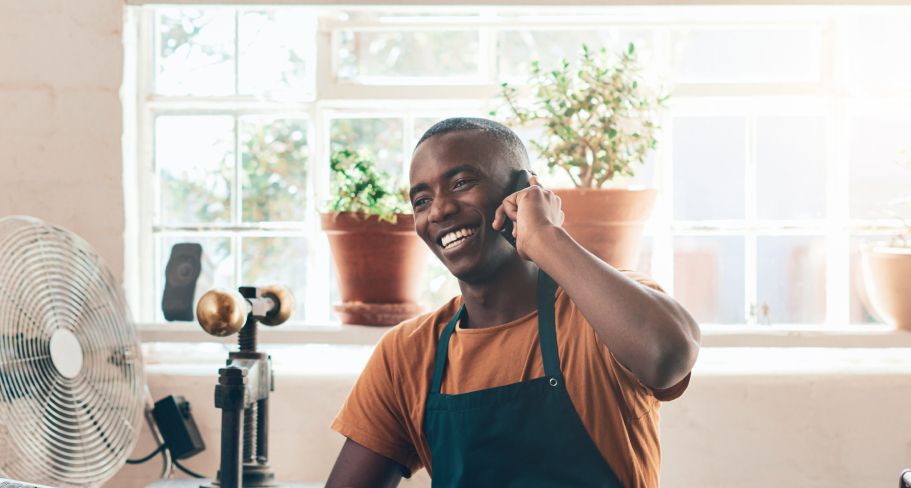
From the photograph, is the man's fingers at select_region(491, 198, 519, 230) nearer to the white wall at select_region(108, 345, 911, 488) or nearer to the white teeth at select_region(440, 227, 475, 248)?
the white teeth at select_region(440, 227, 475, 248)

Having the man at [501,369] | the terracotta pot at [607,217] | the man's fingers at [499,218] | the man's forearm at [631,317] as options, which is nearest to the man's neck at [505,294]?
the man at [501,369]

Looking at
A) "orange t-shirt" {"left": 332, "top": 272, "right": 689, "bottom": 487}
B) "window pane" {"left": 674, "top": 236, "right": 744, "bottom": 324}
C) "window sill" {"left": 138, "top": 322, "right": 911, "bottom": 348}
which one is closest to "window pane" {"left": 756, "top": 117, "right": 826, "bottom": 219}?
"window pane" {"left": 674, "top": 236, "right": 744, "bottom": 324}

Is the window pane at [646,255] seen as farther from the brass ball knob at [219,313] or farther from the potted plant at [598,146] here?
the brass ball knob at [219,313]

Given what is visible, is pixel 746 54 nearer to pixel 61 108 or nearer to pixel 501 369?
pixel 501 369

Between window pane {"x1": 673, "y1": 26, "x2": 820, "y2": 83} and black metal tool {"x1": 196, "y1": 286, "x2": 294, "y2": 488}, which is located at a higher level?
window pane {"x1": 673, "y1": 26, "x2": 820, "y2": 83}

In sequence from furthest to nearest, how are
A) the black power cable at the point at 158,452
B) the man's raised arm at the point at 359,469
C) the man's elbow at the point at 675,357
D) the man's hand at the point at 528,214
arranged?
the black power cable at the point at 158,452, the man's raised arm at the point at 359,469, the man's hand at the point at 528,214, the man's elbow at the point at 675,357

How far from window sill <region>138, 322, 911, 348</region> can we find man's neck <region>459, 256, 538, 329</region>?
70 cm

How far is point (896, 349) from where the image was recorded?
8.36 ft

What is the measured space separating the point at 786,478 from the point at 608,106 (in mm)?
935

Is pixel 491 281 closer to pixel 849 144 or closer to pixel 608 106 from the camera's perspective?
pixel 608 106

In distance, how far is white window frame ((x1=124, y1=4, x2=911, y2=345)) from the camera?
2.59 m

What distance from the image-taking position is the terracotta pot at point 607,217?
2314 millimetres

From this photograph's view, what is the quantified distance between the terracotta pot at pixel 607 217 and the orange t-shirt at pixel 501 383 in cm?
55

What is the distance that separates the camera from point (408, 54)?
2.66m
